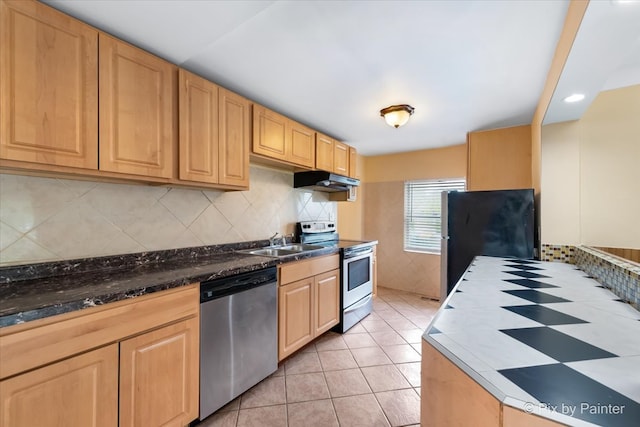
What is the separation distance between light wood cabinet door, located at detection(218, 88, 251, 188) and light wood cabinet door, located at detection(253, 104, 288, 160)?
0.08 m

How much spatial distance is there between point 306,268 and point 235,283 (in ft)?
2.49

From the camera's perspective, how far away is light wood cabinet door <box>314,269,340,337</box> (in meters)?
2.45

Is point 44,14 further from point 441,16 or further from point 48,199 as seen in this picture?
point 441,16

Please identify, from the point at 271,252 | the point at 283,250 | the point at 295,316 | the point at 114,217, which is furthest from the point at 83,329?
the point at 283,250

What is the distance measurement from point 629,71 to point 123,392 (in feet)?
11.4

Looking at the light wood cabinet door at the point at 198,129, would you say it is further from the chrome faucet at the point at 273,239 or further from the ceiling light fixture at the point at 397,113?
the ceiling light fixture at the point at 397,113

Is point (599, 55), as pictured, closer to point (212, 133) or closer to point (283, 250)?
point (212, 133)

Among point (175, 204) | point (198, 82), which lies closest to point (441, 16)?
point (198, 82)

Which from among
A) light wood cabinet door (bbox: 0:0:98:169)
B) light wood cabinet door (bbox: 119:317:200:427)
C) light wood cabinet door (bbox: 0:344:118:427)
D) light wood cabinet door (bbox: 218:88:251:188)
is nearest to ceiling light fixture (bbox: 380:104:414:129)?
light wood cabinet door (bbox: 218:88:251:188)

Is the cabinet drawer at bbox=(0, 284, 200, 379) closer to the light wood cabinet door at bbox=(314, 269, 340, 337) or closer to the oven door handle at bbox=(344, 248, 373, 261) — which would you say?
the light wood cabinet door at bbox=(314, 269, 340, 337)

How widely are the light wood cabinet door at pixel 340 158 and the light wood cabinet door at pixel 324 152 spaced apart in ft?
0.25

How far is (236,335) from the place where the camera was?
1.68m

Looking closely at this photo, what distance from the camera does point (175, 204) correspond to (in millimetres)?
1989

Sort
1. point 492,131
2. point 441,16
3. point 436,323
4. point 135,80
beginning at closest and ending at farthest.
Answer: point 436,323 < point 441,16 < point 135,80 < point 492,131
